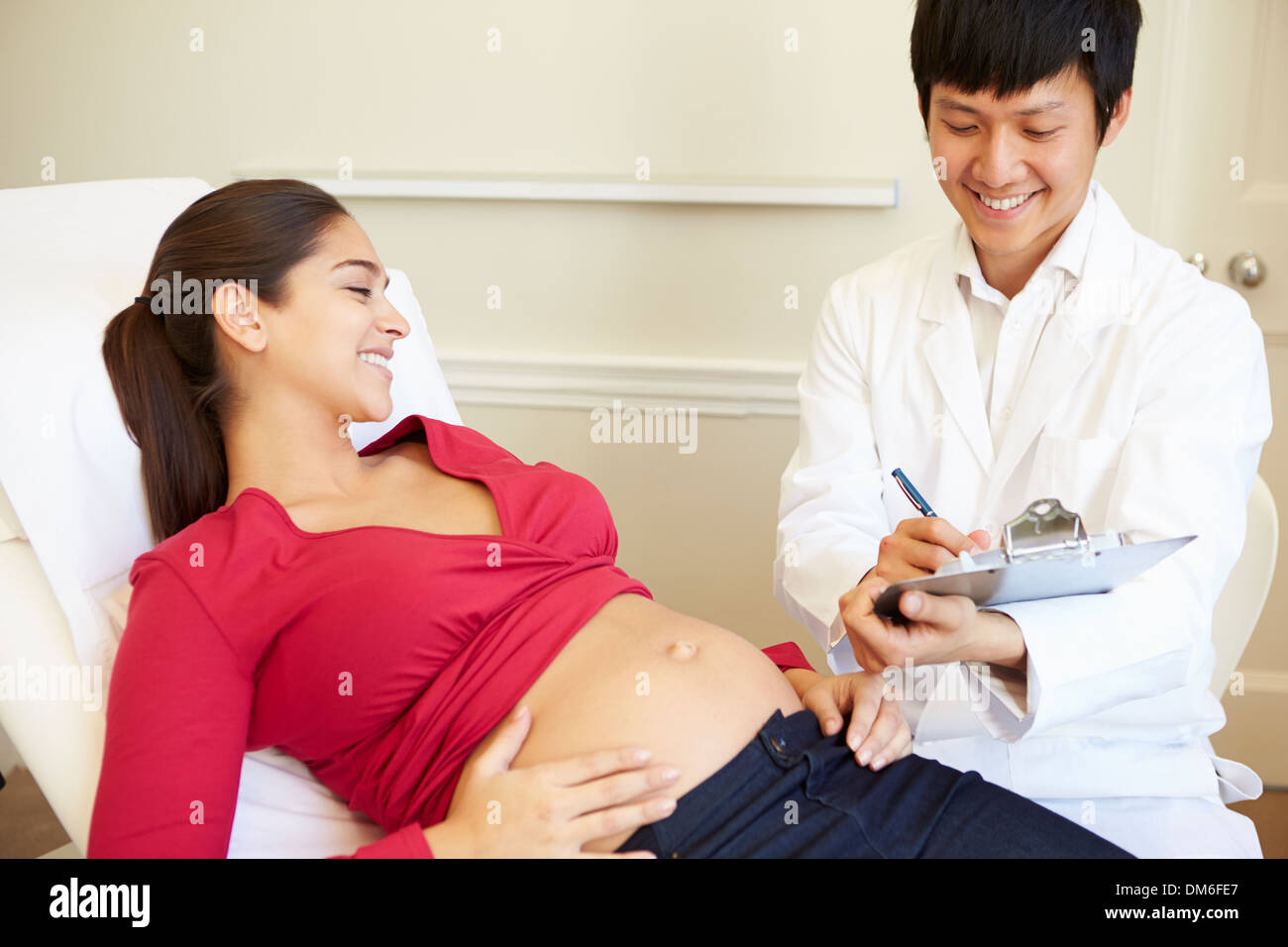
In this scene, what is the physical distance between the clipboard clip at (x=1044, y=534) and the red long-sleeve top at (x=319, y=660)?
449 mm

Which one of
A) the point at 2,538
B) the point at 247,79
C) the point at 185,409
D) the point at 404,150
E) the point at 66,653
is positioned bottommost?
the point at 66,653

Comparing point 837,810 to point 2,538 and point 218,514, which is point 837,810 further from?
point 2,538

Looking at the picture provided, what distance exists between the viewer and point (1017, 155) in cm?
124

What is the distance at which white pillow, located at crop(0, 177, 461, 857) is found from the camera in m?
1.16

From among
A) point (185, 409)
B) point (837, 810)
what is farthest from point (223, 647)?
point (837, 810)

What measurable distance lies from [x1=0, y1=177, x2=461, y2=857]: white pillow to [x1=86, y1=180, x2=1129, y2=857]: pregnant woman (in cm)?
3

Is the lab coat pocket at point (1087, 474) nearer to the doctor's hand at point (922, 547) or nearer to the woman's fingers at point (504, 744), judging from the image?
the doctor's hand at point (922, 547)

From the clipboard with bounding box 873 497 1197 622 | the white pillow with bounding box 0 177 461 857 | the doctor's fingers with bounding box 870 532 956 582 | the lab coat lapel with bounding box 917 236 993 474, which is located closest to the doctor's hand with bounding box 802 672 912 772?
the doctor's fingers with bounding box 870 532 956 582

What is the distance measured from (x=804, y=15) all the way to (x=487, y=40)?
580 millimetres

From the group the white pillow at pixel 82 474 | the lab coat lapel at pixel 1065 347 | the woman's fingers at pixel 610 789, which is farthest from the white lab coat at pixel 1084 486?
the white pillow at pixel 82 474


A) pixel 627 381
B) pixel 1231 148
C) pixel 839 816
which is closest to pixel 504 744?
pixel 839 816

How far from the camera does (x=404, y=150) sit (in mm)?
2115

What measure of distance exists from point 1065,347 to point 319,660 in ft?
2.99
